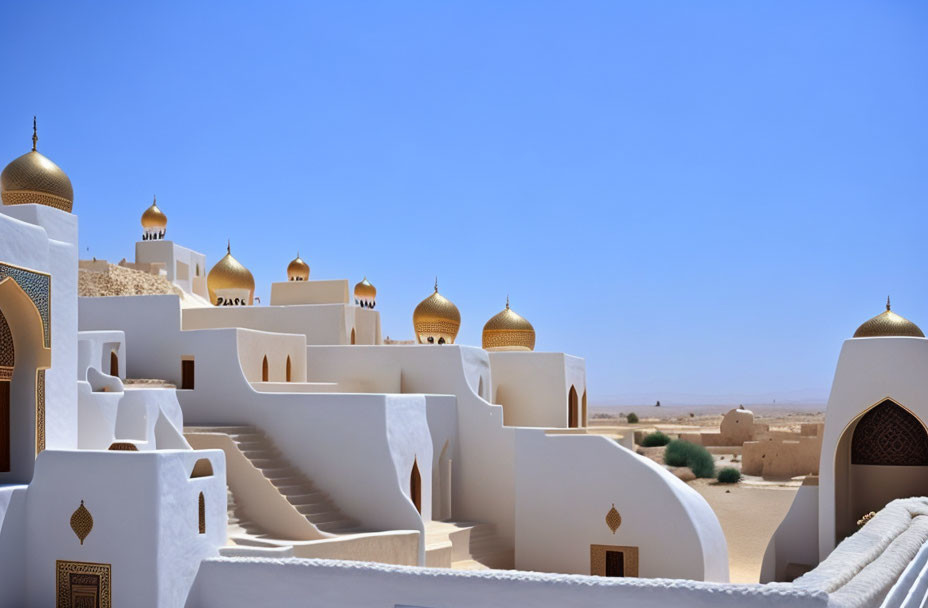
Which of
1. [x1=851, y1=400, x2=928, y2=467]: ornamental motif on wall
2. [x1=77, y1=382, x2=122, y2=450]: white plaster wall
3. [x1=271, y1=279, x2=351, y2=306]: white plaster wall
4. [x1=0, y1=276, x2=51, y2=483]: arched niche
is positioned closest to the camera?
[x1=0, y1=276, x2=51, y2=483]: arched niche

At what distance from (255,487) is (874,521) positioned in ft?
28.9

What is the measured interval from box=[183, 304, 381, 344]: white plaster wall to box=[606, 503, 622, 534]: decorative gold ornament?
26.3ft

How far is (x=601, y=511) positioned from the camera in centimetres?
1573

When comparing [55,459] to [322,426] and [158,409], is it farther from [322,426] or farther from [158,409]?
[322,426]

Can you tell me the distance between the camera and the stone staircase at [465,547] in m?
15.3

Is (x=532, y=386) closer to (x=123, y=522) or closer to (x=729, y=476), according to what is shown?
(x=729, y=476)

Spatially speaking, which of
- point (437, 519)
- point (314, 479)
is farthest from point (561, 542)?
point (314, 479)

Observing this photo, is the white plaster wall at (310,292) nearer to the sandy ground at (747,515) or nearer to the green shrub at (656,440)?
the sandy ground at (747,515)

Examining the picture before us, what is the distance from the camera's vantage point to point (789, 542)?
1475 cm

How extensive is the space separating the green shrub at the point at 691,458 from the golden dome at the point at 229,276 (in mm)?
16468

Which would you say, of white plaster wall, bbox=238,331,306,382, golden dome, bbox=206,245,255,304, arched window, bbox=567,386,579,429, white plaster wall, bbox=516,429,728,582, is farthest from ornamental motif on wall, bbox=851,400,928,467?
golden dome, bbox=206,245,255,304

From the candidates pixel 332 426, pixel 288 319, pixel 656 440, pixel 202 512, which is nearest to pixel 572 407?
pixel 288 319

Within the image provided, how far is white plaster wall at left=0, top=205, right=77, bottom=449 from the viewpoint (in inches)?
474

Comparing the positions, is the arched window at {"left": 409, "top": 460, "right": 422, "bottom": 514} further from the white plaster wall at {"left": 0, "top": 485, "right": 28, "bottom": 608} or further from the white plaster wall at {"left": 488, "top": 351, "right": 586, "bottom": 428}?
the white plaster wall at {"left": 0, "top": 485, "right": 28, "bottom": 608}
